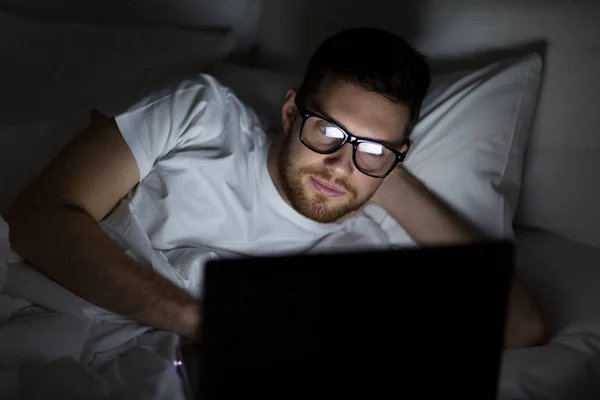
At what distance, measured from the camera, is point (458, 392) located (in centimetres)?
76

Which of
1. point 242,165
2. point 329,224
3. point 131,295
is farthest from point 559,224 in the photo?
point 131,295

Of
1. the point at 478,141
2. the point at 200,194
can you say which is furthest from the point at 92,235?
the point at 478,141

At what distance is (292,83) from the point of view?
5.52ft

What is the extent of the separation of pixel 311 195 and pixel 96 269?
0.44 meters

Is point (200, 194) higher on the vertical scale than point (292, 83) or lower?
lower

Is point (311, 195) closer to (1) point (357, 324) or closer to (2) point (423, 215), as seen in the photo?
(2) point (423, 215)

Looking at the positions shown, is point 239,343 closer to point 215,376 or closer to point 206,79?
point 215,376

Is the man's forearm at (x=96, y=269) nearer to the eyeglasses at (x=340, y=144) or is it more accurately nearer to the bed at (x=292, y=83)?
the bed at (x=292, y=83)

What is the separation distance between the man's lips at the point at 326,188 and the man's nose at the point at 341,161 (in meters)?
0.04

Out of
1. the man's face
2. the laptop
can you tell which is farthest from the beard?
the laptop

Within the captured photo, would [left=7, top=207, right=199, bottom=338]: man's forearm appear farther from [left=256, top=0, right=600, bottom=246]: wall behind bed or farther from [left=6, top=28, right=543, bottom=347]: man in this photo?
[left=256, top=0, right=600, bottom=246]: wall behind bed

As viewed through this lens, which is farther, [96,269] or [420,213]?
[420,213]

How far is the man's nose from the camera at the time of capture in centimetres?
131

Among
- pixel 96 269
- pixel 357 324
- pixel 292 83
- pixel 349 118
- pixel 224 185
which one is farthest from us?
pixel 292 83
